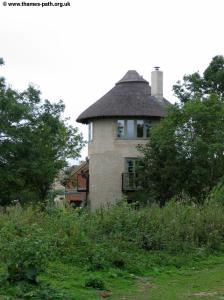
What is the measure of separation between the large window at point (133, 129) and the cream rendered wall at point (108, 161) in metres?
0.36

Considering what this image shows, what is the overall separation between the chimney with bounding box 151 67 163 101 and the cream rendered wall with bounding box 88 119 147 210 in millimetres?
4345

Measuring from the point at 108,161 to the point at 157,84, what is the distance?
24.2 feet

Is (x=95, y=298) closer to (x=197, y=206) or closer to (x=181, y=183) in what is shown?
(x=197, y=206)

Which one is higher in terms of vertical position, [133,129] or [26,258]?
[133,129]

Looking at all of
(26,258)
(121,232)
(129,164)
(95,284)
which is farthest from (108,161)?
(26,258)

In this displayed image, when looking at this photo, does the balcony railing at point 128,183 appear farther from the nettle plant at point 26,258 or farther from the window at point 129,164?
the nettle plant at point 26,258

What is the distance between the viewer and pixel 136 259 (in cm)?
1514

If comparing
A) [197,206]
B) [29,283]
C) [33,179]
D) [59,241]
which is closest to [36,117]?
[33,179]

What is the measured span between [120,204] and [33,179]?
23.7 m

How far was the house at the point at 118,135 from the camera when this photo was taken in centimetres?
4750

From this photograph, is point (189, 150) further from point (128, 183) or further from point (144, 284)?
point (144, 284)

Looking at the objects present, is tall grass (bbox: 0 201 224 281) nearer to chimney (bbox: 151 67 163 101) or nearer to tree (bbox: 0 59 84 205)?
tree (bbox: 0 59 84 205)

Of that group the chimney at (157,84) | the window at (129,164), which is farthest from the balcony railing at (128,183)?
the chimney at (157,84)

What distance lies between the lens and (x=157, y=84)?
49.5 metres
